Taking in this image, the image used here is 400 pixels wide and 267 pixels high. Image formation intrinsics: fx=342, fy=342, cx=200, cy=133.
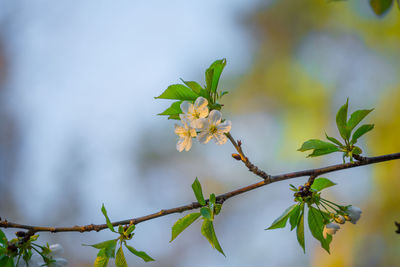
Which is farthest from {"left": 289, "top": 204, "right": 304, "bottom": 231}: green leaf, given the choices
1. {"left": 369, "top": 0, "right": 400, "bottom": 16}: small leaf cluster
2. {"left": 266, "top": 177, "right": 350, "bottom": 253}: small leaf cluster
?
{"left": 369, "top": 0, "right": 400, "bottom": 16}: small leaf cluster

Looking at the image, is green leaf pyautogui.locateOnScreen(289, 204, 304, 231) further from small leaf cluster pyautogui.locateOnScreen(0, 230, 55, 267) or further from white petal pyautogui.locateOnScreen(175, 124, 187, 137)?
small leaf cluster pyautogui.locateOnScreen(0, 230, 55, 267)

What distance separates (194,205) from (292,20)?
7.03 ft

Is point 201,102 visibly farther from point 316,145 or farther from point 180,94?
point 316,145

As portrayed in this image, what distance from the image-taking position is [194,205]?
0.54 metres

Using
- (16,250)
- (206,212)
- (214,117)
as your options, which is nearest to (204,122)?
(214,117)

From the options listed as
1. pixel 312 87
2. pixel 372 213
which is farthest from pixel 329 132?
pixel 372 213

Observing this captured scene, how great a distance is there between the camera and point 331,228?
2.03ft

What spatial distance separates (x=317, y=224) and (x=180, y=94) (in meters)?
0.33

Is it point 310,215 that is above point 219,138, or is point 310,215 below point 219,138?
below

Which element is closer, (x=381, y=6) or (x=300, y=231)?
(x=381, y=6)

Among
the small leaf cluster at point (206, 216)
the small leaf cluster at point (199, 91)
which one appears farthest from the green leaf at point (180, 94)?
the small leaf cluster at point (206, 216)

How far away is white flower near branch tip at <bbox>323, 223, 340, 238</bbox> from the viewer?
62cm

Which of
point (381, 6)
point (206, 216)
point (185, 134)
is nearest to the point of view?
point (381, 6)

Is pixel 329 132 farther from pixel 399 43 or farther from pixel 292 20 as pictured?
pixel 292 20
